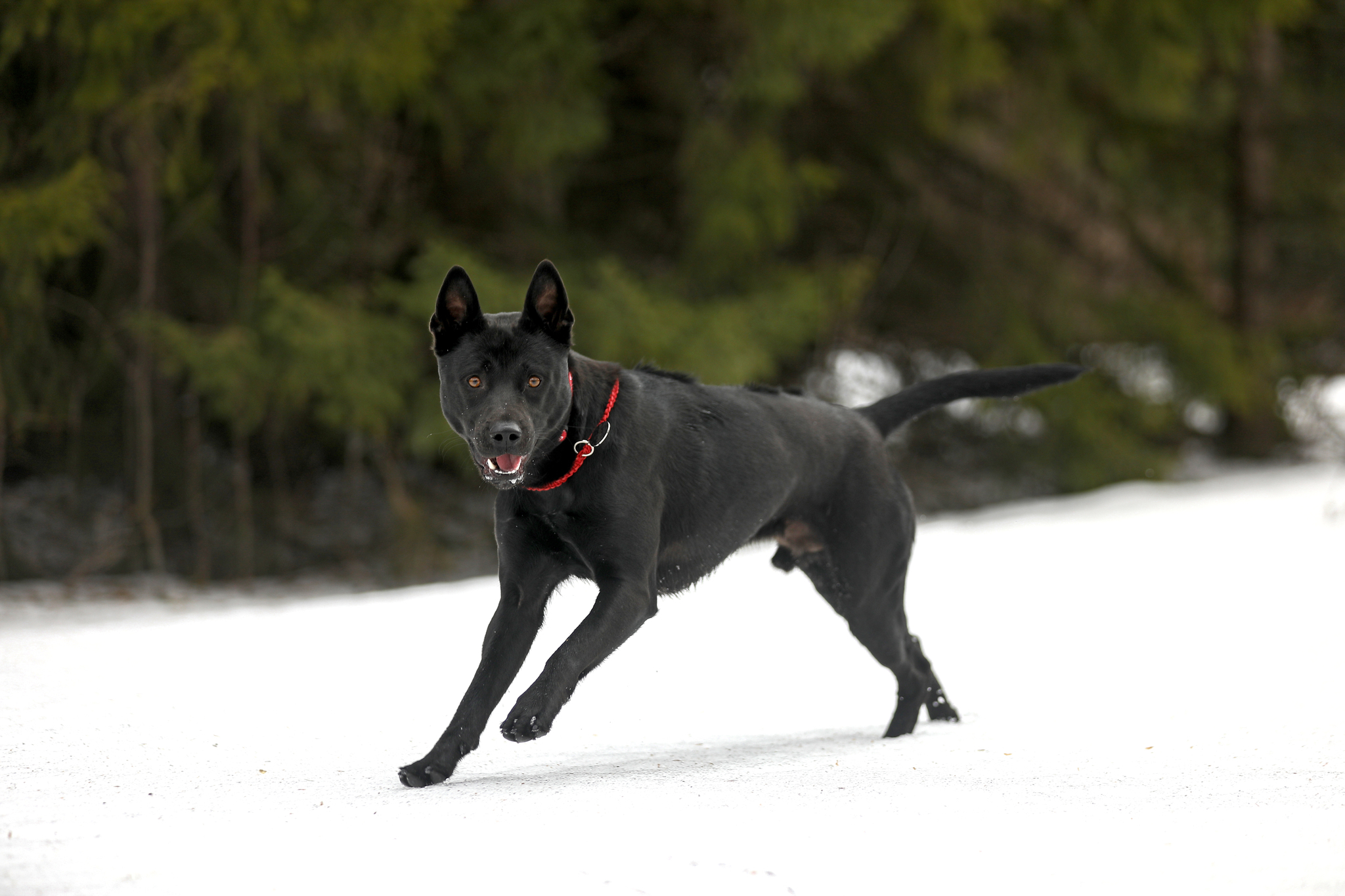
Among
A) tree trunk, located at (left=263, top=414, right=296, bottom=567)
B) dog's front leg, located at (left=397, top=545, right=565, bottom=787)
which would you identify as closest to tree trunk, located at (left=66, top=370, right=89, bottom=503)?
tree trunk, located at (left=263, top=414, right=296, bottom=567)

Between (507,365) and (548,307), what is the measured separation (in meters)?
0.25

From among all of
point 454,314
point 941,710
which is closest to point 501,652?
point 454,314

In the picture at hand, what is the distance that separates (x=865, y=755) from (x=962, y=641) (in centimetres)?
271

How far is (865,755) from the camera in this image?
4.34m

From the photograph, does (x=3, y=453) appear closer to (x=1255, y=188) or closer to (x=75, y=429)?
(x=75, y=429)

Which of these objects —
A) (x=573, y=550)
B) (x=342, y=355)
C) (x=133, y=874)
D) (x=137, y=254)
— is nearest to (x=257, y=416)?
(x=342, y=355)

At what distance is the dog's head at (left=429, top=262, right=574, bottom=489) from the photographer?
363 centimetres

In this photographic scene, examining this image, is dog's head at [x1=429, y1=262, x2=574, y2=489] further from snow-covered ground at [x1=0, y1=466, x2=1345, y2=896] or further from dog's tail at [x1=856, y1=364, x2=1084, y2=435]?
dog's tail at [x1=856, y1=364, x2=1084, y2=435]

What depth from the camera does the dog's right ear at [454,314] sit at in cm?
377

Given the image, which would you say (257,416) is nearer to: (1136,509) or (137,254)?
(137,254)

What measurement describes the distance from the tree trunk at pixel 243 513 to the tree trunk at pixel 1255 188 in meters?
11.0

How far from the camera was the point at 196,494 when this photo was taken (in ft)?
31.4

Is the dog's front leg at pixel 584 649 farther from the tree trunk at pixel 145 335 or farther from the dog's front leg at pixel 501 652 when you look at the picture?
the tree trunk at pixel 145 335

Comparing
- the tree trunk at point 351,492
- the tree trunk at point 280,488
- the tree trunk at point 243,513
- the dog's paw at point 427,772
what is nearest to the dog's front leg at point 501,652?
the dog's paw at point 427,772
